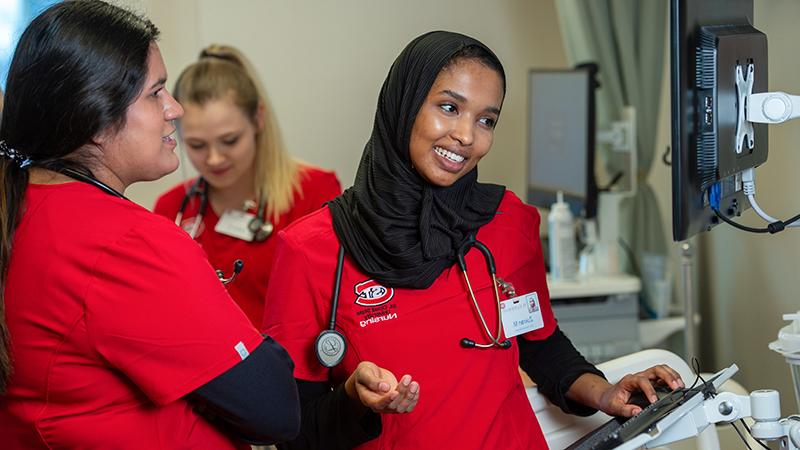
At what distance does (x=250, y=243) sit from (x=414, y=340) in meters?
1.12

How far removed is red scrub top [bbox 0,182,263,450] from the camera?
1131 millimetres

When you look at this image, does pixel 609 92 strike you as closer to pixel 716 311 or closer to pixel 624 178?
pixel 624 178

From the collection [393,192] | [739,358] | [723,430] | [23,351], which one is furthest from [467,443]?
[739,358]

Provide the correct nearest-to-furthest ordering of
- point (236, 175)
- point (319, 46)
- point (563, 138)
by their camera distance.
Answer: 1. point (236, 175)
2. point (563, 138)
3. point (319, 46)

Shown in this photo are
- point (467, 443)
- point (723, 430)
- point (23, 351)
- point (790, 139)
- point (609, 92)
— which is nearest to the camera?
point (23, 351)

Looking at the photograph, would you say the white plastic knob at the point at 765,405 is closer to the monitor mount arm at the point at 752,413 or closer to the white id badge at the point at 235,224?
the monitor mount arm at the point at 752,413

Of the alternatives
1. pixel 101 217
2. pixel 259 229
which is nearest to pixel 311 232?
pixel 101 217

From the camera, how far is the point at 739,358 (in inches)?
120

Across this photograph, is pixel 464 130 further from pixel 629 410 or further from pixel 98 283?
pixel 98 283

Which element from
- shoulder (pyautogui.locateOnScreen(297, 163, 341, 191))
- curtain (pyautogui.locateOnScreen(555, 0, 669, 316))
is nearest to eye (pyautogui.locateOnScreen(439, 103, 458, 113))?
shoulder (pyautogui.locateOnScreen(297, 163, 341, 191))

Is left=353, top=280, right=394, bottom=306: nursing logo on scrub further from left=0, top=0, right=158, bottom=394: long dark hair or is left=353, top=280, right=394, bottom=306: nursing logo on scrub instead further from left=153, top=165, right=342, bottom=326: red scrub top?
left=153, top=165, right=342, bottom=326: red scrub top

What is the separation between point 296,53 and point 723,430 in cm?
232

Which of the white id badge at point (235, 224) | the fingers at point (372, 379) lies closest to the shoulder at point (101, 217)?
the fingers at point (372, 379)

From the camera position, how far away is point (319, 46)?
3865mm
